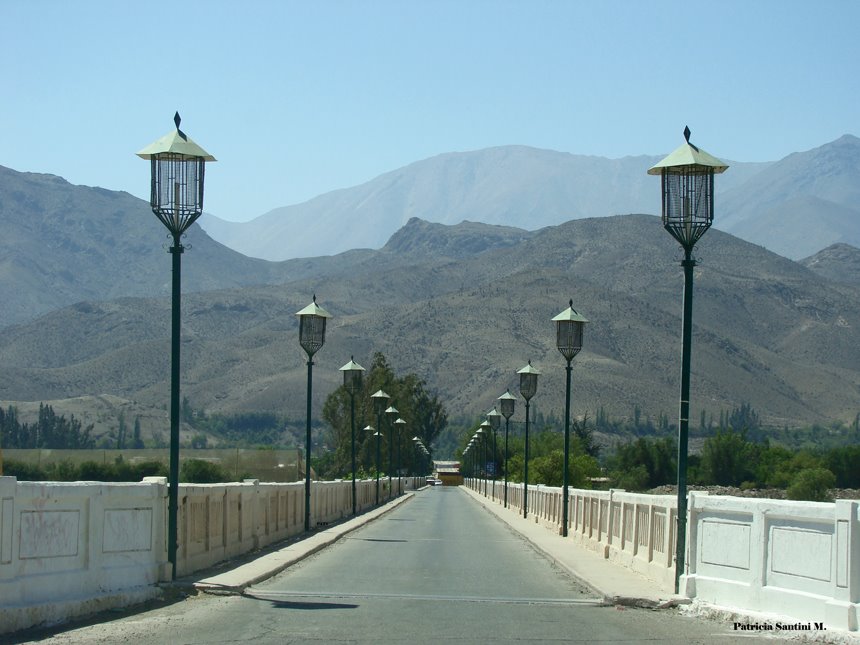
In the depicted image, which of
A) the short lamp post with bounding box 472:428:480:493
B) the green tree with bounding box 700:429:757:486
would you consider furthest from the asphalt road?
the green tree with bounding box 700:429:757:486

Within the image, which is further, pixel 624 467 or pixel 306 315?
pixel 624 467

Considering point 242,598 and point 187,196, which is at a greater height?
point 187,196

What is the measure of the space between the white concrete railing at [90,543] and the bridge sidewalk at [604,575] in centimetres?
593

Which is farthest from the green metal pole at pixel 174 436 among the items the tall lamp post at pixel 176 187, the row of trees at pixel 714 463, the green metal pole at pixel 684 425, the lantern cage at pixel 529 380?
the row of trees at pixel 714 463

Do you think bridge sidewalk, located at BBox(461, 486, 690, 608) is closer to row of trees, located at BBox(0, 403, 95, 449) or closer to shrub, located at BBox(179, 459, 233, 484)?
shrub, located at BBox(179, 459, 233, 484)

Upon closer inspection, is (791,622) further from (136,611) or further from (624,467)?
(624,467)

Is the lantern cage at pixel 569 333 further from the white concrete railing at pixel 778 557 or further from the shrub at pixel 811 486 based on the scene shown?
the shrub at pixel 811 486

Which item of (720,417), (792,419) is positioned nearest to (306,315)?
(720,417)

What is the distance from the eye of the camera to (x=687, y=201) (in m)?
17.0

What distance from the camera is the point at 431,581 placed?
18891 millimetres

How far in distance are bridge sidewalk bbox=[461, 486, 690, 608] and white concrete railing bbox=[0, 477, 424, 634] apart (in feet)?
19.5

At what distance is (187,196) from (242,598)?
559cm

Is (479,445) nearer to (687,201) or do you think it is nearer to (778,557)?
(687,201)

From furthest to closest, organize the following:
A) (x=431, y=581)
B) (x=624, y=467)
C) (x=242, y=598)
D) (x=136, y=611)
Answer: (x=624, y=467) → (x=431, y=581) → (x=242, y=598) → (x=136, y=611)
